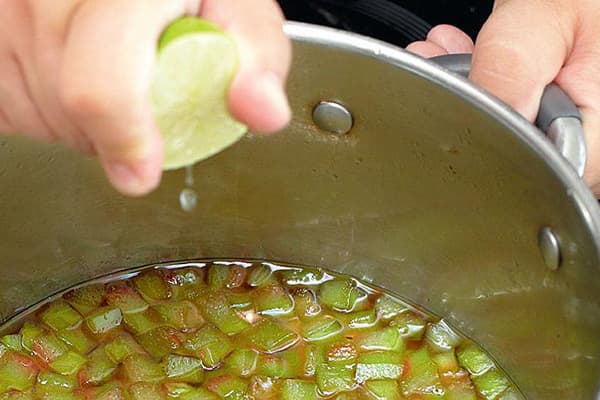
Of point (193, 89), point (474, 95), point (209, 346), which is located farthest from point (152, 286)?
point (193, 89)

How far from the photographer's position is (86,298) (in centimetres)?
138

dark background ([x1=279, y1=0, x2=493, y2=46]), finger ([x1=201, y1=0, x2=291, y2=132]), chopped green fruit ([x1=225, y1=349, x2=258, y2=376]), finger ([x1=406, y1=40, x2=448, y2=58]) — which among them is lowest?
chopped green fruit ([x1=225, y1=349, x2=258, y2=376])

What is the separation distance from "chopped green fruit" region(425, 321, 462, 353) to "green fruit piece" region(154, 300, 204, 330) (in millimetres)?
340

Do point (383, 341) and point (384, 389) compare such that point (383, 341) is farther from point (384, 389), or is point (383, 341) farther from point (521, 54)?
point (521, 54)

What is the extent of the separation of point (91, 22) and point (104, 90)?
6cm

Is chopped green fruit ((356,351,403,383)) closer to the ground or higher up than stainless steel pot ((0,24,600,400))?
closer to the ground

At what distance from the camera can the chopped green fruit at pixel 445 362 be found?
4.25 ft

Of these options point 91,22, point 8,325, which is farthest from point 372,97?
point 8,325

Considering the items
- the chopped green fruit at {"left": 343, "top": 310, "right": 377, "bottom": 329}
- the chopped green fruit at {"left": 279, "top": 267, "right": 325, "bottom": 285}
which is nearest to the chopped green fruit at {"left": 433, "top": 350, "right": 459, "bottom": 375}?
the chopped green fruit at {"left": 343, "top": 310, "right": 377, "bottom": 329}

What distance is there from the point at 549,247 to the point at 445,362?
31cm

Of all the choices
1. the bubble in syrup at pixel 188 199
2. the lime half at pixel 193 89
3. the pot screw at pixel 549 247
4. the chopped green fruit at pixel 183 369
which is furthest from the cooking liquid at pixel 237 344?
the lime half at pixel 193 89

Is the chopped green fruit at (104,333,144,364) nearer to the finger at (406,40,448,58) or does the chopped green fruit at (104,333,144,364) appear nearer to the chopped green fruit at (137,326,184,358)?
the chopped green fruit at (137,326,184,358)

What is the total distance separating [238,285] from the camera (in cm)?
139

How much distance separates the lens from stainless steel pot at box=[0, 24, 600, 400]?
3.37 ft
